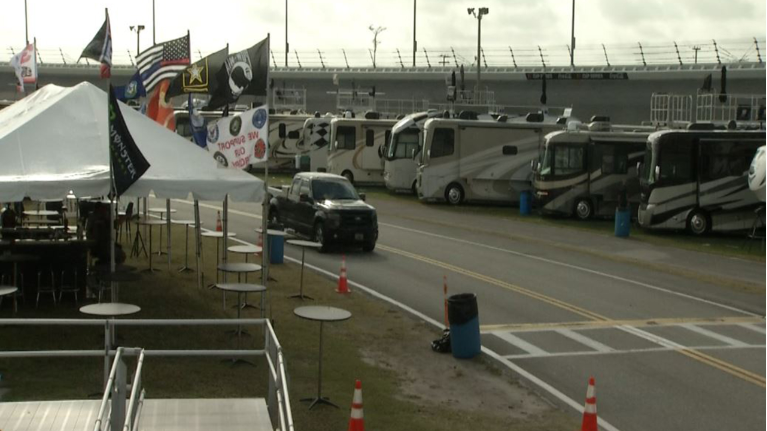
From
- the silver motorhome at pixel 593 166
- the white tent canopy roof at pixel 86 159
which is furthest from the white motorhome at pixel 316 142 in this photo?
the white tent canopy roof at pixel 86 159

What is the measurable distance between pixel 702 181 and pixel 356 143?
18.7 meters

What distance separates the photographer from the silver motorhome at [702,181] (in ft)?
108

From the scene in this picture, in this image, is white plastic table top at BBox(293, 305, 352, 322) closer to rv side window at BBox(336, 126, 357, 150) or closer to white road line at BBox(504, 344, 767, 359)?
white road line at BBox(504, 344, 767, 359)

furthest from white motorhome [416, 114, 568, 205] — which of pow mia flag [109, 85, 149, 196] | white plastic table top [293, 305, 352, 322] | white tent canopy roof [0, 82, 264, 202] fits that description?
white plastic table top [293, 305, 352, 322]

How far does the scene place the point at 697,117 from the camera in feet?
161

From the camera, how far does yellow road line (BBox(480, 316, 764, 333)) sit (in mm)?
17922

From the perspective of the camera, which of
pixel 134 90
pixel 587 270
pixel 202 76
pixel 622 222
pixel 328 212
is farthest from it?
pixel 622 222

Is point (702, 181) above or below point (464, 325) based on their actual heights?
above

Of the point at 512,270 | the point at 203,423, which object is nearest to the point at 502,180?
the point at 512,270

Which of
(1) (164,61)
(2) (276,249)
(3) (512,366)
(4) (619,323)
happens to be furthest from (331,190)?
(3) (512,366)

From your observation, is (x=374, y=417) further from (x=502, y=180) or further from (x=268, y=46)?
(x=502, y=180)

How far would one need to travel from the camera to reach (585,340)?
668 inches

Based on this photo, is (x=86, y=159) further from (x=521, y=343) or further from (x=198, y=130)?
(x=521, y=343)

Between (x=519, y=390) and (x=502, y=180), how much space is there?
1079 inches
